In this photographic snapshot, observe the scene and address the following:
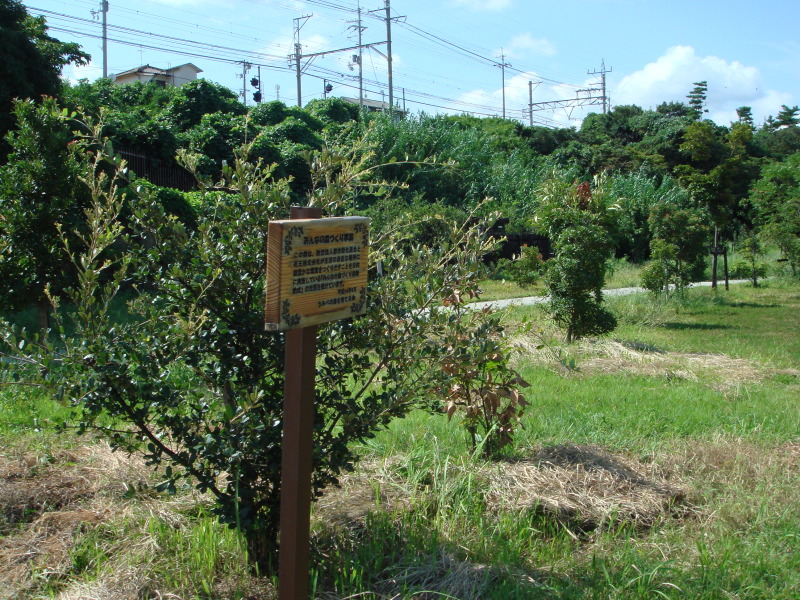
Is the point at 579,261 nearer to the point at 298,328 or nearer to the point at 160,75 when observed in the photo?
the point at 298,328

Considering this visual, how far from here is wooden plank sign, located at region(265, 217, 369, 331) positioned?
107 inches

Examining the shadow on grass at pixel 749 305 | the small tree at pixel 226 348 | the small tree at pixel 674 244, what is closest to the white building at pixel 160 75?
the small tree at pixel 674 244

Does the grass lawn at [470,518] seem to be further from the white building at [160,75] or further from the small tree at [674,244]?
the white building at [160,75]

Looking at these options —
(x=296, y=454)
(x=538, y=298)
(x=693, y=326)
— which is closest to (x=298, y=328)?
(x=296, y=454)

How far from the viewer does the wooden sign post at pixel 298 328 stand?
2.73 meters

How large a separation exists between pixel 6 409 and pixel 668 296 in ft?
51.7

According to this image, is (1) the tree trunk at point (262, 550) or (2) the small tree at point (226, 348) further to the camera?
(1) the tree trunk at point (262, 550)

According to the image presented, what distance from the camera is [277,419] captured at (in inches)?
133

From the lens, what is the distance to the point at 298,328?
2824 millimetres

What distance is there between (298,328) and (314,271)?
0.24 metres

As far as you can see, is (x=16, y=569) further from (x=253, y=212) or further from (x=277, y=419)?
(x=253, y=212)

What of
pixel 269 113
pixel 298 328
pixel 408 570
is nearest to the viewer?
pixel 298 328

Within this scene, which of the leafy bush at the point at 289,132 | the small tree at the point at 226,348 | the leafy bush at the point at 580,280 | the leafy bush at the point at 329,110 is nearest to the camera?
the small tree at the point at 226,348

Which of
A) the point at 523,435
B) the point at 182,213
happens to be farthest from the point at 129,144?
the point at 523,435
